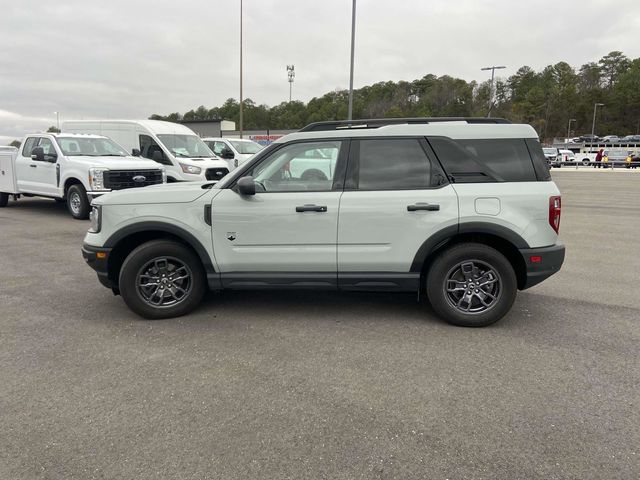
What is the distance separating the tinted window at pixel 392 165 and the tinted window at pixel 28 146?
10613 millimetres

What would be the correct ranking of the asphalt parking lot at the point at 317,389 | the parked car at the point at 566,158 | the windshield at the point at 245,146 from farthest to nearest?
the parked car at the point at 566,158
the windshield at the point at 245,146
the asphalt parking lot at the point at 317,389

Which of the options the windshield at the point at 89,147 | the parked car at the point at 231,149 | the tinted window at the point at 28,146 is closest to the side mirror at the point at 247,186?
the windshield at the point at 89,147

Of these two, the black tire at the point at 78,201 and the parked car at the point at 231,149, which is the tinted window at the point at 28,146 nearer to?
the black tire at the point at 78,201

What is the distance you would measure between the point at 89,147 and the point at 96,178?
1.84m

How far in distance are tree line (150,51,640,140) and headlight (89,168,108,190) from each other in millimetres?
71266

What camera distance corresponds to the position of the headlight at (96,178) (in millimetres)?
9977

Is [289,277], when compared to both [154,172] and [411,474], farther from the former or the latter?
[154,172]

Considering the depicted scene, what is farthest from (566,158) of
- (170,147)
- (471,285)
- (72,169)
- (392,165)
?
(392,165)

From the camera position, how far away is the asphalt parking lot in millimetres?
2508

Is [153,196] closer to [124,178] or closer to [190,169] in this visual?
[124,178]

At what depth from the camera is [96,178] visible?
10.0 m

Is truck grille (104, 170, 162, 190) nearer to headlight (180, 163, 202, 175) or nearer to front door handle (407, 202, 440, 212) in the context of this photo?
headlight (180, 163, 202, 175)

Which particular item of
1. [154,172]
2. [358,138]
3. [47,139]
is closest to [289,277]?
[358,138]

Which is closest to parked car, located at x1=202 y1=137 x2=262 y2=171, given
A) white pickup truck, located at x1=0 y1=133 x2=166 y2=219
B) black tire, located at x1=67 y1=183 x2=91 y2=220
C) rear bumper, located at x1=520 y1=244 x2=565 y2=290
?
white pickup truck, located at x1=0 y1=133 x2=166 y2=219
